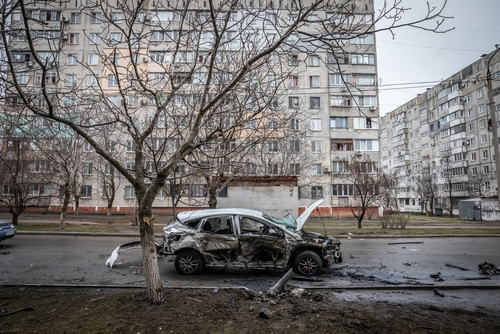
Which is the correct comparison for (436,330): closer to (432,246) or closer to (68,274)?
(68,274)

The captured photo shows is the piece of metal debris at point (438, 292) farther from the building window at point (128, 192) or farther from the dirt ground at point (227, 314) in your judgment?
the building window at point (128, 192)

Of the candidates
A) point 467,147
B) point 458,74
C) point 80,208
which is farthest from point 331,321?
point 458,74

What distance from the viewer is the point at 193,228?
8.15m

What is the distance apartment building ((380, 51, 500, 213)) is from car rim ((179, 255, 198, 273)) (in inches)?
1815

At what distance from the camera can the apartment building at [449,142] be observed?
4825 cm

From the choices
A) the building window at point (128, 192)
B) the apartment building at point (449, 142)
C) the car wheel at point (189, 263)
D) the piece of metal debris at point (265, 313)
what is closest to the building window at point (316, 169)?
the apartment building at point (449, 142)

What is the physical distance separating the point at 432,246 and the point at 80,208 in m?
36.4

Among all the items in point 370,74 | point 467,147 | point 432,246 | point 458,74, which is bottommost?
point 432,246

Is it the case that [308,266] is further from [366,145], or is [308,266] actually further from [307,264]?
[366,145]

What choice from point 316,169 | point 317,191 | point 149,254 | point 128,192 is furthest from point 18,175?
point 316,169

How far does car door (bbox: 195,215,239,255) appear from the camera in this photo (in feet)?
25.8

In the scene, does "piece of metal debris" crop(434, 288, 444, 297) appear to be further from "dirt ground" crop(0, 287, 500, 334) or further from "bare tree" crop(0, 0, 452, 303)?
"bare tree" crop(0, 0, 452, 303)

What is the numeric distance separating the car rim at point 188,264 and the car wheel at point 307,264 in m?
2.56

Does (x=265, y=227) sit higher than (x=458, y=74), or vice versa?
(x=458, y=74)
